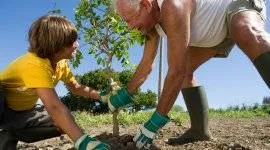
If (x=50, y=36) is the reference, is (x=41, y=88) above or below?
below

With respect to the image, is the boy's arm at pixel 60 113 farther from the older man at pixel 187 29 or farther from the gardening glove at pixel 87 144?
the older man at pixel 187 29

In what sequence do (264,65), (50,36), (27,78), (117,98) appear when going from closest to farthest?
(264,65) < (27,78) < (50,36) < (117,98)

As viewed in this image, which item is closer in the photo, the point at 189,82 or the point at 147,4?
the point at 147,4

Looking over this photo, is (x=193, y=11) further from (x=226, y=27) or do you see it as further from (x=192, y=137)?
(x=192, y=137)

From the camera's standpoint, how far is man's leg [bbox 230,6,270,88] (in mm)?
3514

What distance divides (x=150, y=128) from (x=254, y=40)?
3.14ft

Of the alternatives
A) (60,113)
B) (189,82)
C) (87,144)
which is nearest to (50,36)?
(60,113)

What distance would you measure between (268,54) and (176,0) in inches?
28.3

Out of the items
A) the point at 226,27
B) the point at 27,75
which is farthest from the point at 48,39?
the point at 226,27

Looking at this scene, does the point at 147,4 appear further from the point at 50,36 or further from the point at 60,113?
the point at 60,113

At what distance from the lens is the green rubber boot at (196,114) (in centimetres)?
494

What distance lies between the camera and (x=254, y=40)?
3.51 metres

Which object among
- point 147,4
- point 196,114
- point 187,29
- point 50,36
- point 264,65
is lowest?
point 196,114

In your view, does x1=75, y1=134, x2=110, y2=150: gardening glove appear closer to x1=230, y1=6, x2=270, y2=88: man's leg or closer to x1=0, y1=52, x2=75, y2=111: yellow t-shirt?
x1=0, y1=52, x2=75, y2=111: yellow t-shirt
